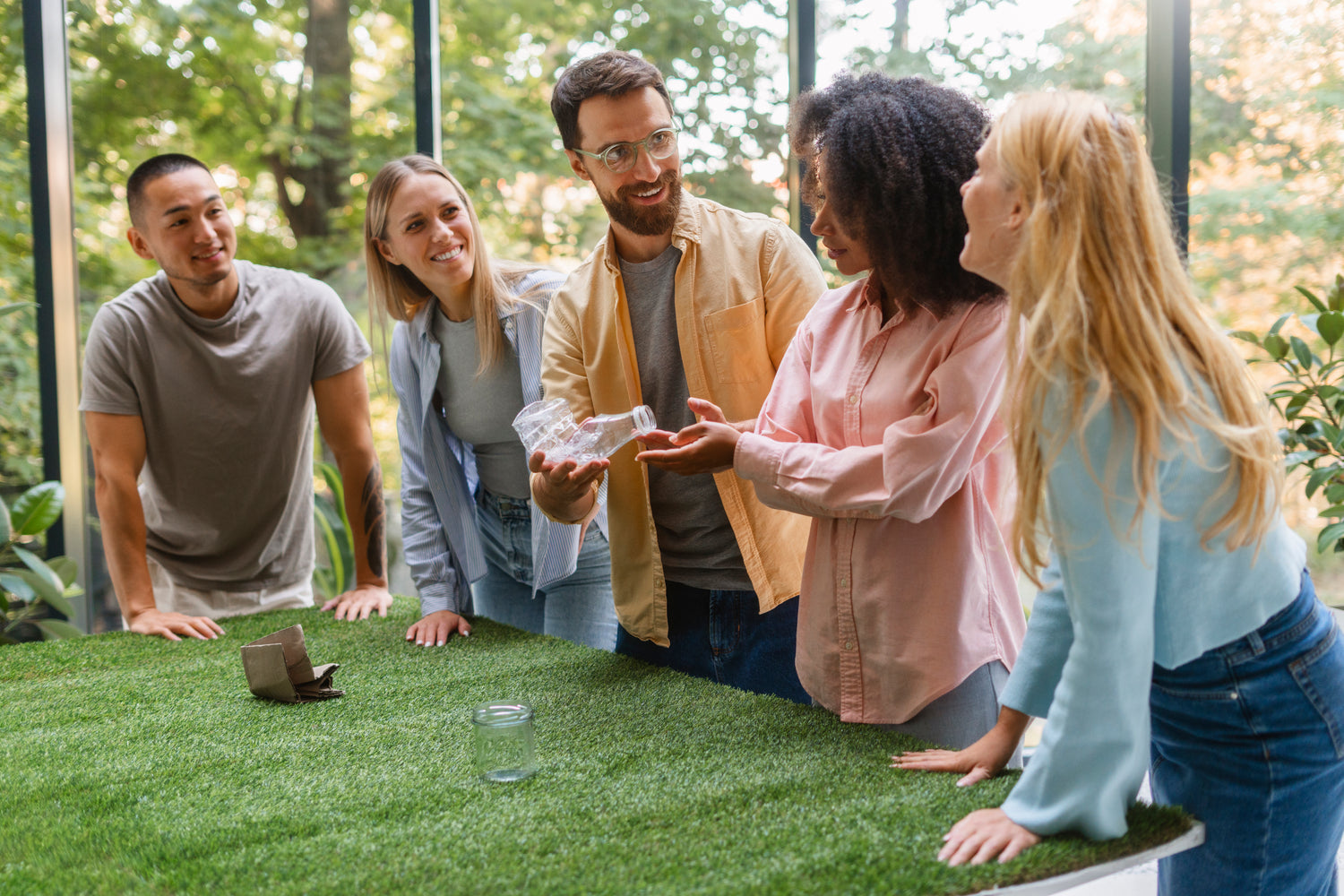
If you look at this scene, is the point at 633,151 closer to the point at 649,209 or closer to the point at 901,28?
the point at 649,209

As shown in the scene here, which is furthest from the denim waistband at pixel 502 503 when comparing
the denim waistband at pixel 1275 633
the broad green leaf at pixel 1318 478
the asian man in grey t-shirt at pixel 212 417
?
the broad green leaf at pixel 1318 478

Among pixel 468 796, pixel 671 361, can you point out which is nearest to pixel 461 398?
pixel 671 361

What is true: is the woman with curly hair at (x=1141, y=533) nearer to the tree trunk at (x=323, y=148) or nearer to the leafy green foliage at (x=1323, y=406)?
the leafy green foliage at (x=1323, y=406)

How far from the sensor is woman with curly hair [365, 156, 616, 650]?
2.28 metres

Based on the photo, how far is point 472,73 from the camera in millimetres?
5594

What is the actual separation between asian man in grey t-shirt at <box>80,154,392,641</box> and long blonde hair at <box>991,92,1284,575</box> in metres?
1.95

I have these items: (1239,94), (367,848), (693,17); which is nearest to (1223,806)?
(367,848)

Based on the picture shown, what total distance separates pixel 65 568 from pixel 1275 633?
3459mm

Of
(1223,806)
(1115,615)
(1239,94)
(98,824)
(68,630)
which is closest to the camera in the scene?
(1115,615)

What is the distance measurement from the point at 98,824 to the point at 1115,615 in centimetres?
123

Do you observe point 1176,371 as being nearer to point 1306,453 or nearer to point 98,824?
point 98,824

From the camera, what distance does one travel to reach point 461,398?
2.34 m

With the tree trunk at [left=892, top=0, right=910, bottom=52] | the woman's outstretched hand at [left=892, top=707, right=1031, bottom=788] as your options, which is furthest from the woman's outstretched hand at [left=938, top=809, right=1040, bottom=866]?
the tree trunk at [left=892, top=0, right=910, bottom=52]

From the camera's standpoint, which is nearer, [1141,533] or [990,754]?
[1141,533]
